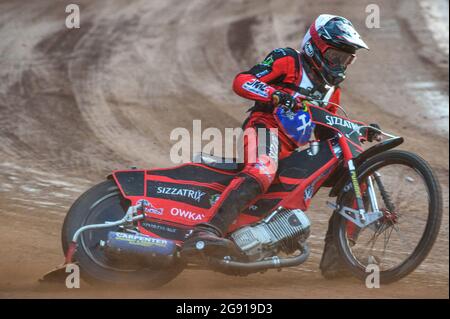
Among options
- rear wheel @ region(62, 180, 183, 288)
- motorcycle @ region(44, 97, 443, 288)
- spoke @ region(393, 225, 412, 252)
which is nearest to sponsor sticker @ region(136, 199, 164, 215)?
motorcycle @ region(44, 97, 443, 288)

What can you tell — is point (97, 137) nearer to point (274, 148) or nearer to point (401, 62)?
point (274, 148)

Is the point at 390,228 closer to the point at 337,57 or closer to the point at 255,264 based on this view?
the point at 255,264

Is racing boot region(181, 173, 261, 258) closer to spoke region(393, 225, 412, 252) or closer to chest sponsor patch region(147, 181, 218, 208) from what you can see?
chest sponsor patch region(147, 181, 218, 208)

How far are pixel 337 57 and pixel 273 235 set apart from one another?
4.68ft

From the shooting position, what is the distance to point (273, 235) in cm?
600

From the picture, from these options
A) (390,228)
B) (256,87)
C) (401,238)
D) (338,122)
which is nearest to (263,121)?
(256,87)

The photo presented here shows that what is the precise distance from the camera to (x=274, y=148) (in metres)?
6.10

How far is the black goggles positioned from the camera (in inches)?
244

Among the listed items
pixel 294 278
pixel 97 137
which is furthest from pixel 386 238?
pixel 97 137

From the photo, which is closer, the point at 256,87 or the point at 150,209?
the point at 256,87

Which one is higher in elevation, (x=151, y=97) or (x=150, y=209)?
(x=151, y=97)

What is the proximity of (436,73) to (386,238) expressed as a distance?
8.27m

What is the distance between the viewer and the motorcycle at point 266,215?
19.5 feet

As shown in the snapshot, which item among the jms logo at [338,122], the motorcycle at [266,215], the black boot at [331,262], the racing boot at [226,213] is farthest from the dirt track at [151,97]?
the jms logo at [338,122]
